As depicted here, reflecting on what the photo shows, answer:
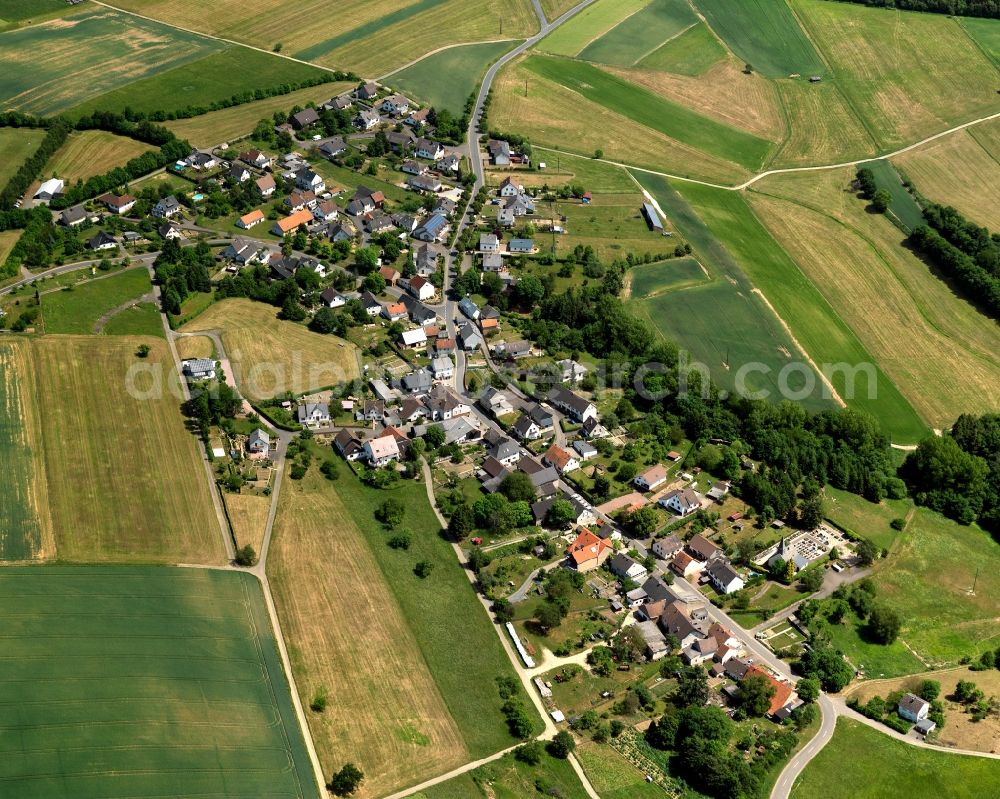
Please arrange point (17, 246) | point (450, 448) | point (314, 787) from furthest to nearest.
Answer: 1. point (17, 246)
2. point (450, 448)
3. point (314, 787)

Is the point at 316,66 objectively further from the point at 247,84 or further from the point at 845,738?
the point at 845,738

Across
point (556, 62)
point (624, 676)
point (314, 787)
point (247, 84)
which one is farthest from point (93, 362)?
point (556, 62)

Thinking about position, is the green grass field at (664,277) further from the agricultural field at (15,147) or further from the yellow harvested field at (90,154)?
the agricultural field at (15,147)

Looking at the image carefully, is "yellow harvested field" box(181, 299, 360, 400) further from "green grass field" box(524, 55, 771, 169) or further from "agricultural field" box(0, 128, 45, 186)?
"green grass field" box(524, 55, 771, 169)

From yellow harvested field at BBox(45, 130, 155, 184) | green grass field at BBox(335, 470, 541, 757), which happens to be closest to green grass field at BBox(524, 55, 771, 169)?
yellow harvested field at BBox(45, 130, 155, 184)

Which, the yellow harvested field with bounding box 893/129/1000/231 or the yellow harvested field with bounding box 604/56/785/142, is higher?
the yellow harvested field with bounding box 604/56/785/142

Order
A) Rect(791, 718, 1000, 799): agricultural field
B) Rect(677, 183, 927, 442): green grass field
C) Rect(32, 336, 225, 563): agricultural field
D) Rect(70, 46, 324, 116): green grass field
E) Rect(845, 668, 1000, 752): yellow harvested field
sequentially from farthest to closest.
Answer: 1. Rect(70, 46, 324, 116): green grass field
2. Rect(677, 183, 927, 442): green grass field
3. Rect(32, 336, 225, 563): agricultural field
4. Rect(845, 668, 1000, 752): yellow harvested field
5. Rect(791, 718, 1000, 799): agricultural field

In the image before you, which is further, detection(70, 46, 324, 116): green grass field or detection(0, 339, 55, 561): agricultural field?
detection(70, 46, 324, 116): green grass field

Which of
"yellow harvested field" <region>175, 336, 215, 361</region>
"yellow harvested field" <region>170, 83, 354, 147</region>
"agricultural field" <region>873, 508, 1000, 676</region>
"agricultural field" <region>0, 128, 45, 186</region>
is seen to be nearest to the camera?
"agricultural field" <region>873, 508, 1000, 676</region>
